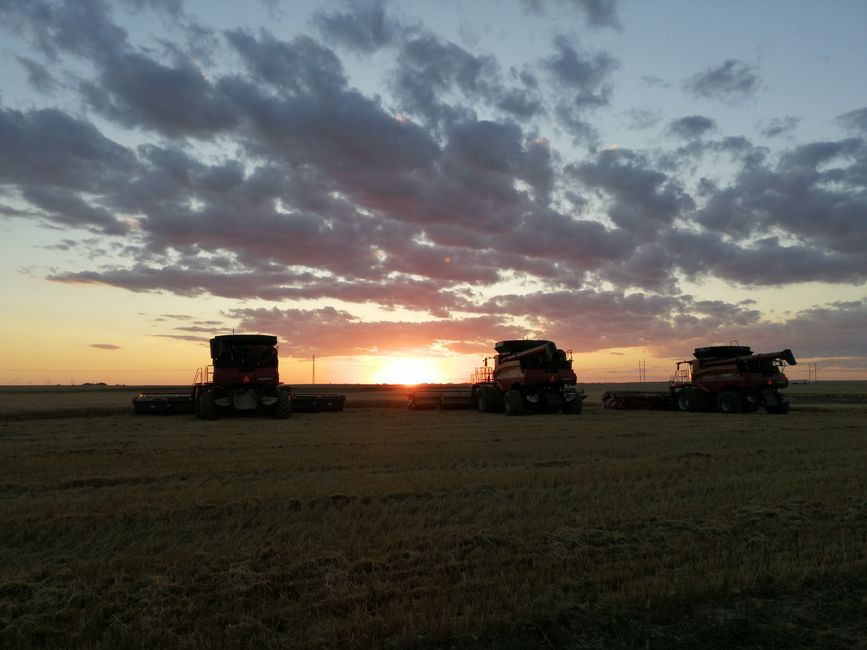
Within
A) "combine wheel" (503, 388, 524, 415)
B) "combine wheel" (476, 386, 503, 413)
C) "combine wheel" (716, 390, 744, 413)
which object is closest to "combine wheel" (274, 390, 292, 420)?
"combine wheel" (503, 388, 524, 415)

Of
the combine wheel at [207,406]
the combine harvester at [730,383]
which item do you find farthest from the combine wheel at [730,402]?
the combine wheel at [207,406]

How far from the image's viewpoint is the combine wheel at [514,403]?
2947cm

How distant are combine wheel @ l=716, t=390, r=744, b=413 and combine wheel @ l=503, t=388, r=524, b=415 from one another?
1010 centimetres

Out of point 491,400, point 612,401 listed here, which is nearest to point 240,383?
point 491,400

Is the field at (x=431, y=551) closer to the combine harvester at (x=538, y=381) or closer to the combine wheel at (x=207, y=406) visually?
the combine wheel at (x=207, y=406)

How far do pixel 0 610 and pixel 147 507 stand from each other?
3270mm

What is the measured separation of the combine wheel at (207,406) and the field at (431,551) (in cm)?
1274

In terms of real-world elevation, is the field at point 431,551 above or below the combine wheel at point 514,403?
below

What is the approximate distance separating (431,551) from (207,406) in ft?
71.4

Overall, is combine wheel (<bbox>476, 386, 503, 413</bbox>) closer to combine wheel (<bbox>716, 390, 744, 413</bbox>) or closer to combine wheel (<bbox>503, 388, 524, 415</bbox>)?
combine wheel (<bbox>503, 388, 524, 415</bbox>)

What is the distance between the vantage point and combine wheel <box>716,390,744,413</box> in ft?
99.9

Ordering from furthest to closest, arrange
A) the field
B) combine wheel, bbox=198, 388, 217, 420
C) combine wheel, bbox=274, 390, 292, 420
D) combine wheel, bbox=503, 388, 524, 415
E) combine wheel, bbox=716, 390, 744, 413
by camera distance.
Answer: combine wheel, bbox=716, 390, 744, 413 → combine wheel, bbox=503, 388, 524, 415 → combine wheel, bbox=274, 390, 292, 420 → combine wheel, bbox=198, 388, 217, 420 → the field

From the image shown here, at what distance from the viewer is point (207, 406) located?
26.2 m

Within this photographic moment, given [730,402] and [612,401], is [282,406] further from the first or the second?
[730,402]
